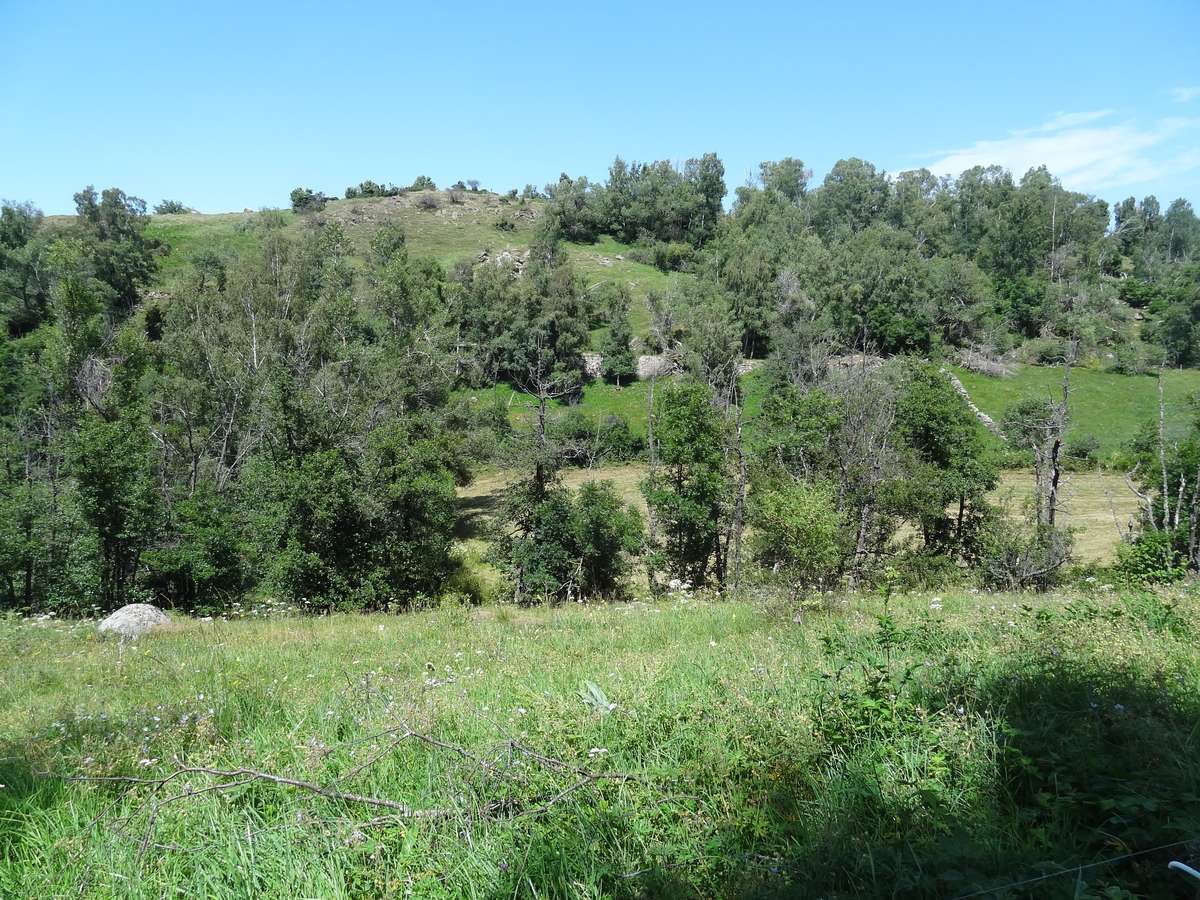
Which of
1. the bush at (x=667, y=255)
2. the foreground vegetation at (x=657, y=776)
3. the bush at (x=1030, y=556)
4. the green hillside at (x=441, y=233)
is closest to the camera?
the foreground vegetation at (x=657, y=776)

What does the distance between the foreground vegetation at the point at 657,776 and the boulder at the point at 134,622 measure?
14.3 feet

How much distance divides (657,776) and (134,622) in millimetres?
10371

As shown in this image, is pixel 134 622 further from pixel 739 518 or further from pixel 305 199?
pixel 305 199

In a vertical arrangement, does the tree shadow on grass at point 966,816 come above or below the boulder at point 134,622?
above

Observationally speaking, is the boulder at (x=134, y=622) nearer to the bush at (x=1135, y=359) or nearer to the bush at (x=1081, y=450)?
the bush at (x=1081, y=450)

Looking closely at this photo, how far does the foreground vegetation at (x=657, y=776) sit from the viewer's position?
2912mm

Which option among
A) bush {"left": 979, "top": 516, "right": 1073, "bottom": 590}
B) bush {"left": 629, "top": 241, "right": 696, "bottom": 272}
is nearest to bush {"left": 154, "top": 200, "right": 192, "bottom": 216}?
bush {"left": 629, "top": 241, "right": 696, "bottom": 272}

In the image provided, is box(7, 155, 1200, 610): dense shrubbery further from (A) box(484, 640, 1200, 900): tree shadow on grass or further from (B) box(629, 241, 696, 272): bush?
(A) box(484, 640, 1200, 900): tree shadow on grass

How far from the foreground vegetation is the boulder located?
436 cm

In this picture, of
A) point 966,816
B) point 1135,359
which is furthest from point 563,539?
point 1135,359

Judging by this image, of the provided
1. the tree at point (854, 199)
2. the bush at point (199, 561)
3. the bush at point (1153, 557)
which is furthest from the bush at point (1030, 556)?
the tree at point (854, 199)

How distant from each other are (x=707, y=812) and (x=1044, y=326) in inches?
2758

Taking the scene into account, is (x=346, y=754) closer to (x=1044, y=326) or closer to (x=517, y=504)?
(x=517, y=504)

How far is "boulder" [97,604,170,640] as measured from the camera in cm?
981
